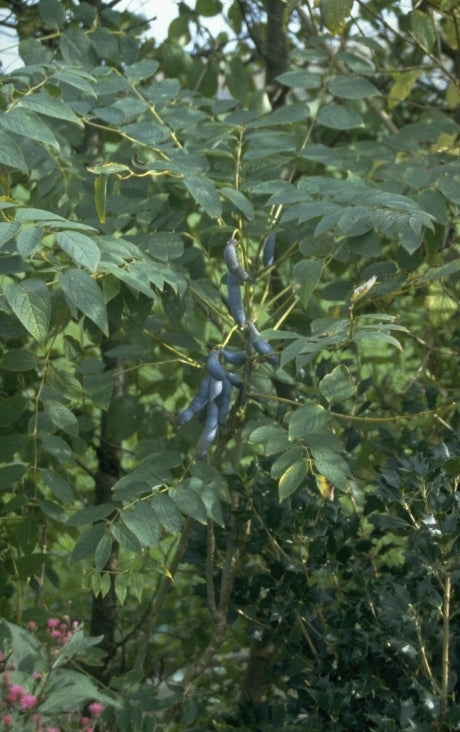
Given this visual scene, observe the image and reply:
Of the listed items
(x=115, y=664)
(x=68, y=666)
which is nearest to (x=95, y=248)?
(x=68, y=666)

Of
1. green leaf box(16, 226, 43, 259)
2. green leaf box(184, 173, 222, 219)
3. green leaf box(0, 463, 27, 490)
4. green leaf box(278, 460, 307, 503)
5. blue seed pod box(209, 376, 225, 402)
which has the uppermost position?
green leaf box(16, 226, 43, 259)

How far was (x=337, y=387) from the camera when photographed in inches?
89.8

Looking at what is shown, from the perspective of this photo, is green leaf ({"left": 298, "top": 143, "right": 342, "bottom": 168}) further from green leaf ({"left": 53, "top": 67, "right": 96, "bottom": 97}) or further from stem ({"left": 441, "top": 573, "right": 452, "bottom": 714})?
stem ({"left": 441, "top": 573, "right": 452, "bottom": 714})

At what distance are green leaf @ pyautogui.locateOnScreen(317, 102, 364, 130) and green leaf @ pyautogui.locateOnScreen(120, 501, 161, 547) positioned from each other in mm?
983

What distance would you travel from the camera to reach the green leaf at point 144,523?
2.25 metres

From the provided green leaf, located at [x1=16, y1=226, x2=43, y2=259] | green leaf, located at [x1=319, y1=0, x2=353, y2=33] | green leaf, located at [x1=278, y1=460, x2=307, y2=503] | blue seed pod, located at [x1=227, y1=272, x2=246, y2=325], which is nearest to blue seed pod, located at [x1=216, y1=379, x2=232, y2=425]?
blue seed pod, located at [x1=227, y1=272, x2=246, y2=325]

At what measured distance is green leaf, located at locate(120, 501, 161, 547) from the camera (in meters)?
2.25

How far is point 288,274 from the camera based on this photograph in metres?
3.62

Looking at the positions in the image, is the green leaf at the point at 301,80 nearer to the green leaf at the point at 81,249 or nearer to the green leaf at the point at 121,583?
the green leaf at the point at 81,249

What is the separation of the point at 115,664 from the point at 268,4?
1.96 metres

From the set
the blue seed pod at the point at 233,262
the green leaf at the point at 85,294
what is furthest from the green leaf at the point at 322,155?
the green leaf at the point at 85,294

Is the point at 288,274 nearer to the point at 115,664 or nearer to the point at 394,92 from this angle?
the point at 394,92

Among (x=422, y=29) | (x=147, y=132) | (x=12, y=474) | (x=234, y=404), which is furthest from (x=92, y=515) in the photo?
(x=422, y=29)

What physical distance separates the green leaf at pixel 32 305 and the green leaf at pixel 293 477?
0.50 meters
